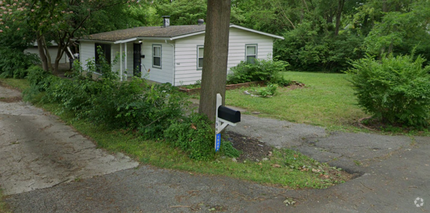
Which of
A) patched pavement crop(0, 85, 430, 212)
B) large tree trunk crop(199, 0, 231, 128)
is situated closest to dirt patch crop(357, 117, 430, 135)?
patched pavement crop(0, 85, 430, 212)

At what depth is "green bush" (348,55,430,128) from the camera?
845cm

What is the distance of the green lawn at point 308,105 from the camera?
1015 centimetres

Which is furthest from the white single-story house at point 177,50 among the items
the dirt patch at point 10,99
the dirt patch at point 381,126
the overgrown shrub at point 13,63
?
the dirt patch at point 381,126

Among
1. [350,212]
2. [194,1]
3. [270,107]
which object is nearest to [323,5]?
[194,1]

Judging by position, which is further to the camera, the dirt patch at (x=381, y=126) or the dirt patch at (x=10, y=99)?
the dirt patch at (x=10, y=99)

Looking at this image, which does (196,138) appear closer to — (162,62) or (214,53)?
(214,53)

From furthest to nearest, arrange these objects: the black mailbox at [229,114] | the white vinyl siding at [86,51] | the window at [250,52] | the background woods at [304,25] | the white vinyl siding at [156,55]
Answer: the white vinyl siding at [86,51] → the window at [250,52] → the background woods at [304,25] → the white vinyl siding at [156,55] → the black mailbox at [229,114]

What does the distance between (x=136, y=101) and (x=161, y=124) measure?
873mm

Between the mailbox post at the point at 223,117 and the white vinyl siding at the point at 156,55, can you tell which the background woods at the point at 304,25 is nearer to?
the white vinyl siding at the point at 156,55

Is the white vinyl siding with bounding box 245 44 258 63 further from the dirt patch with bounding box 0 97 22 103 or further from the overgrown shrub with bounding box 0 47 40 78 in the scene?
the overgrown shrub with bounding box 0 47 40 78

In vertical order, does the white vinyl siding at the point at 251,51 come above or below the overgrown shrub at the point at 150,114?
above

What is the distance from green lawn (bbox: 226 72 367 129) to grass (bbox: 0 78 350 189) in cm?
348

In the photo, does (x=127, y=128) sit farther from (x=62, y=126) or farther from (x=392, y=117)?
(x=392, y=117)

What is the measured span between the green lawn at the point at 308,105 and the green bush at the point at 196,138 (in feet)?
13.7
